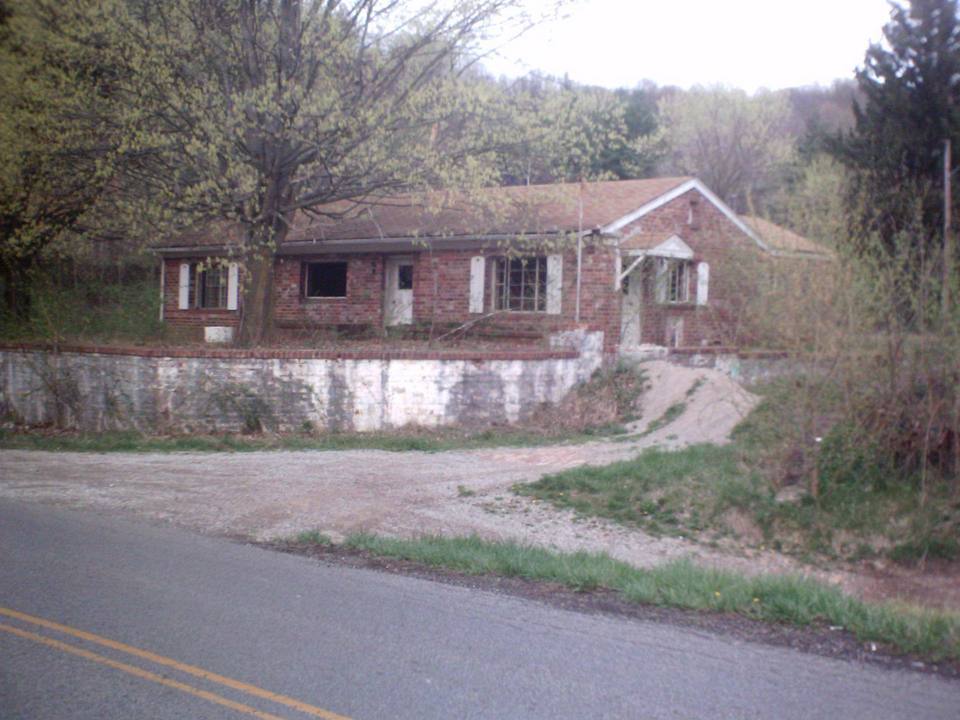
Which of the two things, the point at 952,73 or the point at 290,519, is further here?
the point at 952,73

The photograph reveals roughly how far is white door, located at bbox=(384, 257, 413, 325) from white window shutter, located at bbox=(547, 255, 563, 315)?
3.94 m

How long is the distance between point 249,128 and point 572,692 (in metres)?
14.1

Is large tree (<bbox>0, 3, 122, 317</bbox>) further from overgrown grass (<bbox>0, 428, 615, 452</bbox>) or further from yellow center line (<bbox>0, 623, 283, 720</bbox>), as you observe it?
yellow center line (<bbox>0, 623, 283, 720</bbox>)

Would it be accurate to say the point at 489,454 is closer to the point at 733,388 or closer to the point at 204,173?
the point at 733,388

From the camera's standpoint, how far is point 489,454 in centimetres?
1548

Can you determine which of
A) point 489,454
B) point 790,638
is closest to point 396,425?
point 489,454

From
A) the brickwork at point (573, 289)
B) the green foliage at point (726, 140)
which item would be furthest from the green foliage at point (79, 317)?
the green foliage at point (726, 140)

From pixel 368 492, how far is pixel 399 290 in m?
12.9

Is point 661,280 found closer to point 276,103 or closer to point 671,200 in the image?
point 671,200

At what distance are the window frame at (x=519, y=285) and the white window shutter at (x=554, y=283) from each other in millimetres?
A: 154

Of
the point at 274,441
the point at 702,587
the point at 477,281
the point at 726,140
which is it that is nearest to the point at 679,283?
the point at 477,281

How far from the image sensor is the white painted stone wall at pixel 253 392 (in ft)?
54.1

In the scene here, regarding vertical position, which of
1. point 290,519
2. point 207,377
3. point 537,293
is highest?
point 537,293

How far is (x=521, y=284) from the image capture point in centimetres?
2275
